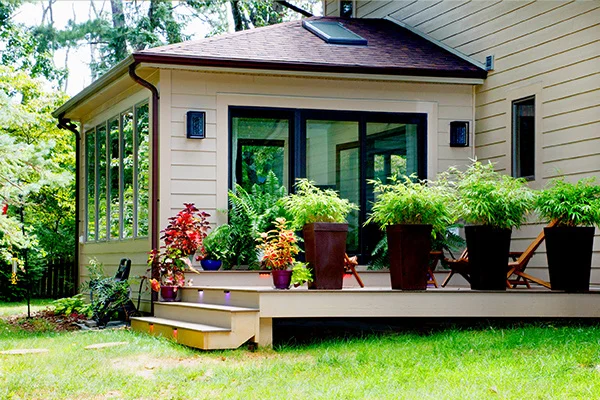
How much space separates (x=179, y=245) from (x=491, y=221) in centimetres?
331

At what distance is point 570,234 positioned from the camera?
8.65 meters

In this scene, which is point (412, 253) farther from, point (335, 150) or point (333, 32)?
point (333, 32)

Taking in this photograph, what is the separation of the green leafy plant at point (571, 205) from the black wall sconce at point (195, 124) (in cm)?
381

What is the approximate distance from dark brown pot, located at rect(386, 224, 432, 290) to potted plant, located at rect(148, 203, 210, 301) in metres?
2.43

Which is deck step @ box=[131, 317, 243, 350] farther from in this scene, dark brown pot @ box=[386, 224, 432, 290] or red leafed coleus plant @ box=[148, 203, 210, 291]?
dark brown pot @ box=[386, 224, 432, 290]

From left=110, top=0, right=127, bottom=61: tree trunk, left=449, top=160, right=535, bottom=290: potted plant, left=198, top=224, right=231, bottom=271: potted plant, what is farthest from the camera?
left=110, top=0, right=127, bottom=61: tree trunk

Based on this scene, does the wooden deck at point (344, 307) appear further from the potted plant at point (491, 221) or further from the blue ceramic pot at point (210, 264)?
the blue ceramic pot at point (210, 264)

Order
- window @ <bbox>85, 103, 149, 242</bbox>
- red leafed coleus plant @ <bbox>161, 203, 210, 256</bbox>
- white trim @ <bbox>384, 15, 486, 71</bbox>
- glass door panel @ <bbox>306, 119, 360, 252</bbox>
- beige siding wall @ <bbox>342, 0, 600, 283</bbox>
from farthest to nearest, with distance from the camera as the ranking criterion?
1. white trim @ <bbox>384, 15, 486, 71</bbox>
2. window @ <bbox>85, 103, 149, 242</bbox>
3. glass door panel @ <bbox>306, 119, 360, 252</bbox>
4. red leafed coleus plant @ <bbox>161, 203, 210, 256</bbox>
5. beige siding wall @ <bbox>342, 0, 600, 283</bbox>

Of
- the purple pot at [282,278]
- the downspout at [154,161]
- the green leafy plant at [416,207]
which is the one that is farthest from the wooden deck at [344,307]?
the downspout at [154,161]

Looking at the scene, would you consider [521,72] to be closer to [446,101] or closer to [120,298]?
[446,101]

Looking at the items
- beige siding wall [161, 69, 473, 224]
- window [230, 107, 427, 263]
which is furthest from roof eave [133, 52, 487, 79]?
window [230, 107, 427, 263]

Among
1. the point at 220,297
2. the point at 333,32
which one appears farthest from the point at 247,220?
the point at 333,32

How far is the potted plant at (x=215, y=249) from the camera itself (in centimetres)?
1006

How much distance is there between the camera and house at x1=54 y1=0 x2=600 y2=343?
33.2 feet
